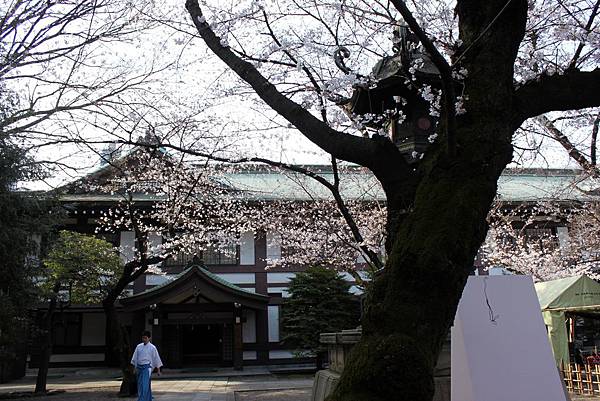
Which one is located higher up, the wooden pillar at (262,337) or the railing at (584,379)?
the wooden pillar at (262,337)

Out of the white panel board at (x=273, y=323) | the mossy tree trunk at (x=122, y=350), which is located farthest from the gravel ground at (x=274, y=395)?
the white panel board at (x=273, y=323)

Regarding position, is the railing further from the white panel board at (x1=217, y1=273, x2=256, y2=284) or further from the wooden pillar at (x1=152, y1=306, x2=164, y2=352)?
the wooden pillar at (x1=152, y1=306, x2=164, y2=352)

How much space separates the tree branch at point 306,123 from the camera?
13.2 feet

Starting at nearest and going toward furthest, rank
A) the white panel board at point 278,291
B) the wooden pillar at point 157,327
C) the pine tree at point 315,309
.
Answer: the pine tree at point 315,309
the wooden pillar at point 157,327
the white panel board at point 278,291

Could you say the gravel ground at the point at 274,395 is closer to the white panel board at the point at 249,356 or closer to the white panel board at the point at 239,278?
the white panel board at the point at 249,356

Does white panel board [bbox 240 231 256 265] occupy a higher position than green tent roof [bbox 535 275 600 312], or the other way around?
white panel board [bbox 240 231 256 265]

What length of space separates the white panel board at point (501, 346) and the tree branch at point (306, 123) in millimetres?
1394

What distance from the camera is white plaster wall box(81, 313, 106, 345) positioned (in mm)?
20969

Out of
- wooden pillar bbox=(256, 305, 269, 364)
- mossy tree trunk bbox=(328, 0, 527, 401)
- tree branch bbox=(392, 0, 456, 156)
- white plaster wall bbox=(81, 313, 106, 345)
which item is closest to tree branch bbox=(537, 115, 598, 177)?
mossy tree trunk bbox=(328, 0, 527, 401)

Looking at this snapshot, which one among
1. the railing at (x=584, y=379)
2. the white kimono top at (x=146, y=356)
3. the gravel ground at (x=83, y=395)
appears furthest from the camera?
the gravel ground at (x=83, y=395)

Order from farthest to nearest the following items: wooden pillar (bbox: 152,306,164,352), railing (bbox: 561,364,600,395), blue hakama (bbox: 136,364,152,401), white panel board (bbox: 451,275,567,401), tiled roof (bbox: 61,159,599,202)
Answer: wooden pillar (bbox: 152,306,164,352) → tiled roof (bbox: 61,159,599,202) → railing (bbox: 561,364,600,395) → blue hakama (bbox: 136,364,152,401) → white panel board (bbox: 451,275,567,401)

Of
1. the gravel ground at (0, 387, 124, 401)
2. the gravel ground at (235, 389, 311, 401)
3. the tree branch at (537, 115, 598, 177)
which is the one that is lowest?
the gravel ground at (235, 389, 311, 401)

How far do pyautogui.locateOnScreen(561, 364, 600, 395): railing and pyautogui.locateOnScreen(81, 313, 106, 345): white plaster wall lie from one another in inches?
646

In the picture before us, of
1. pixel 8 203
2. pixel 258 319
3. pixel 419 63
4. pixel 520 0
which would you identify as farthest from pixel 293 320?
pixel 520 0
